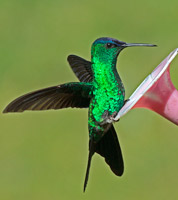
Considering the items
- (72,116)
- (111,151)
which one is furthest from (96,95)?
(72,116)

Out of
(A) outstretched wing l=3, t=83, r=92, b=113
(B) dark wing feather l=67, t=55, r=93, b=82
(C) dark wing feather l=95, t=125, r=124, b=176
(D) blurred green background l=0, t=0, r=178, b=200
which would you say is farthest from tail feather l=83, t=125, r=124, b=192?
(D) blurred green background l=0, t=0, r=178, b=200

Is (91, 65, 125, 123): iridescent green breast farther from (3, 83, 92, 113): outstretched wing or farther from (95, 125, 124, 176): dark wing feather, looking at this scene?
(95, 125, 124, 176): dark wing feather

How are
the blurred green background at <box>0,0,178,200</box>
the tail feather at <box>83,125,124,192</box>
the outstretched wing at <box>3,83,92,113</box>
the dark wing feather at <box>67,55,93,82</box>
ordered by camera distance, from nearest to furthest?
1. the outstretched wing at <box>3,83,92,113</box>
2. the tail feather at <box>83,125,124,192</box>
3. the dark wing feather at <box>67,55,93,82</box>
4. the blurred green background at <box>0,0,178,200</box>

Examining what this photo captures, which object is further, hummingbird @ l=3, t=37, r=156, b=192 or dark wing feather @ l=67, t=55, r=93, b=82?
dark wing feather @ l=67, t=55, r=93, b=82

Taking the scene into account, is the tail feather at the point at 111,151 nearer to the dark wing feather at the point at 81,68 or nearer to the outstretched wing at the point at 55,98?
the outstretched wing at the point at 55,98

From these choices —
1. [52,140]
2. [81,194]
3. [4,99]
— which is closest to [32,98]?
[81,194]

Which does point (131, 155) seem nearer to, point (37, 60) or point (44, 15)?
point (37, 60)

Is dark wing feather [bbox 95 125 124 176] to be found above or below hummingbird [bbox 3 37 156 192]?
below
